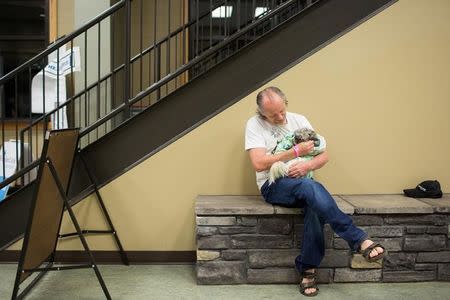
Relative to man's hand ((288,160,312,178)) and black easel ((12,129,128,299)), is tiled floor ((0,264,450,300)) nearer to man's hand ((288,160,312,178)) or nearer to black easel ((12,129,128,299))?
black easel ((12,129,128,299))

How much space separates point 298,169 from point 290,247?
1.48 feet

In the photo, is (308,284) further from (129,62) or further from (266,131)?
(129,62)

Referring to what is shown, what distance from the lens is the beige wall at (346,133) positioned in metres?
3.03

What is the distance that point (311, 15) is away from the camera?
2955 mm

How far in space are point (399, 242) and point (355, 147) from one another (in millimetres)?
678

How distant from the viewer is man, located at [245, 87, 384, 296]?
2.43 m

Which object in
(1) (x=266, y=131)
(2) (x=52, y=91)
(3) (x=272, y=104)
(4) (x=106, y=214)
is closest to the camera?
(3) (x=272, y=104)

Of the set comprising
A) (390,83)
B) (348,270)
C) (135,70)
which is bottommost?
(348,270)

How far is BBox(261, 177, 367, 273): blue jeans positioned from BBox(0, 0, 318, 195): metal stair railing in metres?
0.95

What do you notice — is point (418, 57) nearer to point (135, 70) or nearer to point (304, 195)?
point (304, 195)

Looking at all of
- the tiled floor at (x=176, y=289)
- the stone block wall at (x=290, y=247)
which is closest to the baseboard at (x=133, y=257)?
the tiled floor at (x=176, y=289)

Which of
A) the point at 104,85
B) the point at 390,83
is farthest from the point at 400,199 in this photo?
the point at 104,85

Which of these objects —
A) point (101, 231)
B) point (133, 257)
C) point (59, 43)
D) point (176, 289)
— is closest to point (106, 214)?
point (101, 231)

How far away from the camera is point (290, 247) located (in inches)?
105
